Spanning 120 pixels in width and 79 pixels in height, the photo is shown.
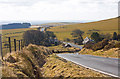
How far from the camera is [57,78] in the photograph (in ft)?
27.9

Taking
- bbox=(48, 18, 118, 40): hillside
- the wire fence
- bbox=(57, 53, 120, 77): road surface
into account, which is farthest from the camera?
bbox=(48, 18, 118, 40): hillside

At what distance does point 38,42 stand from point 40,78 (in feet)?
218

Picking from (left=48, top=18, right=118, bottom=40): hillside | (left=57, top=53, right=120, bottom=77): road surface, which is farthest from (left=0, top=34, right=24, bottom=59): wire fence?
(left=48, top=18, right=118, bottom=40): hillside

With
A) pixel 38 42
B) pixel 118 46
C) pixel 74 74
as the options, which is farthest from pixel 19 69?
pixel 38 42

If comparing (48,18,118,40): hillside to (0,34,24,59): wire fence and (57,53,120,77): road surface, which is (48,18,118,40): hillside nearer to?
(57,53,120,77): road surface

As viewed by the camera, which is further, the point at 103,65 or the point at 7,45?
the point at 7,45

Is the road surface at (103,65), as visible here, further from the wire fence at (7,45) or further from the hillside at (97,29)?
the hillside at (97,29)

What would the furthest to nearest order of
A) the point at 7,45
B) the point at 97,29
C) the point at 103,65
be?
the point at 97,29 → the point at 7,45 → the point at 103,65

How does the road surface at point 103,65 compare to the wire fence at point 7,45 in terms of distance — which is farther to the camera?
the wire fence at point 7,45

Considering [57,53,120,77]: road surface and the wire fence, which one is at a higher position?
the wire fence

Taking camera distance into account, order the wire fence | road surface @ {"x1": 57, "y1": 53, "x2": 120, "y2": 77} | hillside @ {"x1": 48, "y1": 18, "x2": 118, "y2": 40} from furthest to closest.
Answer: hillside @ {"x1": 48, "y1": 18, "x2": 118, "y2": 40} < the wire fence < road surface @ {"x1": 57, "y1": 53, "x2": 120, "y2": 77}

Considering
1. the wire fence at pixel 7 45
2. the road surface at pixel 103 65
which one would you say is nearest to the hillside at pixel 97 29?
the road surface at pixel 103 65

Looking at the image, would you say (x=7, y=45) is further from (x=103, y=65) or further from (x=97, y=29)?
(x=97, y=29)

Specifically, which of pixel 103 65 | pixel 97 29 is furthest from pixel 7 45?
pixel 97 29
